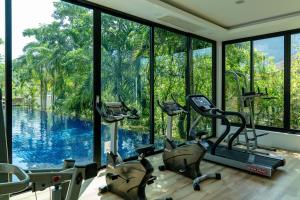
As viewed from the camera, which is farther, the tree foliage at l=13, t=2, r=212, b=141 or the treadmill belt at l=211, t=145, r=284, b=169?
the treadmill belt at l=211, t=145, r=284, b=169

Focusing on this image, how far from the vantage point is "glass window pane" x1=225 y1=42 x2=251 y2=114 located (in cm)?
574

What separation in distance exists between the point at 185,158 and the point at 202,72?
303 centimetres

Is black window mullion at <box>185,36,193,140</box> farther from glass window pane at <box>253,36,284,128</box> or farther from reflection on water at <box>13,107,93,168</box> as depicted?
reflection on water at <box>13,107,93,168</box>

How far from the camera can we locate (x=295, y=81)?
5.02 meters

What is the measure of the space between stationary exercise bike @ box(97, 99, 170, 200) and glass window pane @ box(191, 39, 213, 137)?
112 inches

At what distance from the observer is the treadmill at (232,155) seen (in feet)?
11.1

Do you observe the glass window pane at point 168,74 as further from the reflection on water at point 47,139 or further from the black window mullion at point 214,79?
the reflection on water at point 47,139

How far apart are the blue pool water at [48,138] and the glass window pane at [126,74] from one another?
0.30 m

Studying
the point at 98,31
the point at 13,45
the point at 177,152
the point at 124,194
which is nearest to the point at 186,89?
the point at 177,152

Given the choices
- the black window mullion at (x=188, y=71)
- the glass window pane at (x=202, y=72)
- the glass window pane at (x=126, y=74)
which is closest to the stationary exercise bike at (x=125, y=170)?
the glass window pane at (x=126, y=74)

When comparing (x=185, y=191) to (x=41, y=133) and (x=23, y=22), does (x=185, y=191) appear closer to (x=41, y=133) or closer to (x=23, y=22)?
(x=41, y=133)

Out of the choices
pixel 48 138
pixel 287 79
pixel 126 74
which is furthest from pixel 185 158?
pixel 287 79

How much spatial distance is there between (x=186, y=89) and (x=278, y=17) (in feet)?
7.50

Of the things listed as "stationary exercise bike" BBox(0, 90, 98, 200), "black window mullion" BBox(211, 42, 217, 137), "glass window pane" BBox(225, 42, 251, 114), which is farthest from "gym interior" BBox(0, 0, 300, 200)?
"black window mullion" BBox(211, 42, 217, 137)
